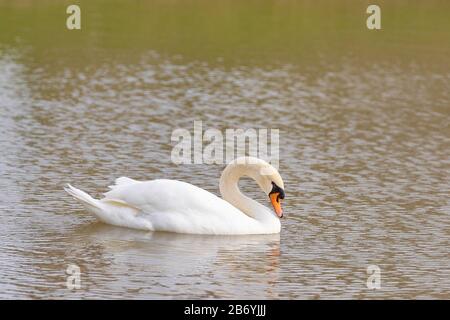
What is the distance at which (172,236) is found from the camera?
558 inches

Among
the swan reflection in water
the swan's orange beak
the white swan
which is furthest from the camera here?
the swan's orange beak

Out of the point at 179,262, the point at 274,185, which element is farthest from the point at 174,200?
the point at 179,262

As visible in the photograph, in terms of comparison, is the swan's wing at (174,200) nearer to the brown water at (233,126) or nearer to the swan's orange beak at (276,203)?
the brown water at (233,126)

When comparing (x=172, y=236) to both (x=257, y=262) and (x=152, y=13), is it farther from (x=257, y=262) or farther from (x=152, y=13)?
(x=152, y=13)

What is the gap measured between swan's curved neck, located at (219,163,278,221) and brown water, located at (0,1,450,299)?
0.50m

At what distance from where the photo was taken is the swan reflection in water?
1207cm

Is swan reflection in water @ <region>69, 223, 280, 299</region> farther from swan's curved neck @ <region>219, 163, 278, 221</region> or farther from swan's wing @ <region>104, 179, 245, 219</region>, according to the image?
swan's curved neck @ <region>219, 163, 278, 221</region>

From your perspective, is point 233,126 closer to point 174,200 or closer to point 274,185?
point 274,185

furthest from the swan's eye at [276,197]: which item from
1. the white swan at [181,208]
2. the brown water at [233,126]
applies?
the brown water at [233,126]

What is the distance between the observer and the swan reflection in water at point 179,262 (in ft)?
39.6

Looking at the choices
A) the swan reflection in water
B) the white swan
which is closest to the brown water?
the swan reflection in water

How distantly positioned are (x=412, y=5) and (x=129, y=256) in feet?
69.6

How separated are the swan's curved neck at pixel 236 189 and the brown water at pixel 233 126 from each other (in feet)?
1.63

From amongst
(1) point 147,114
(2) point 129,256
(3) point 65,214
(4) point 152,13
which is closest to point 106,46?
(4) point 152,13
